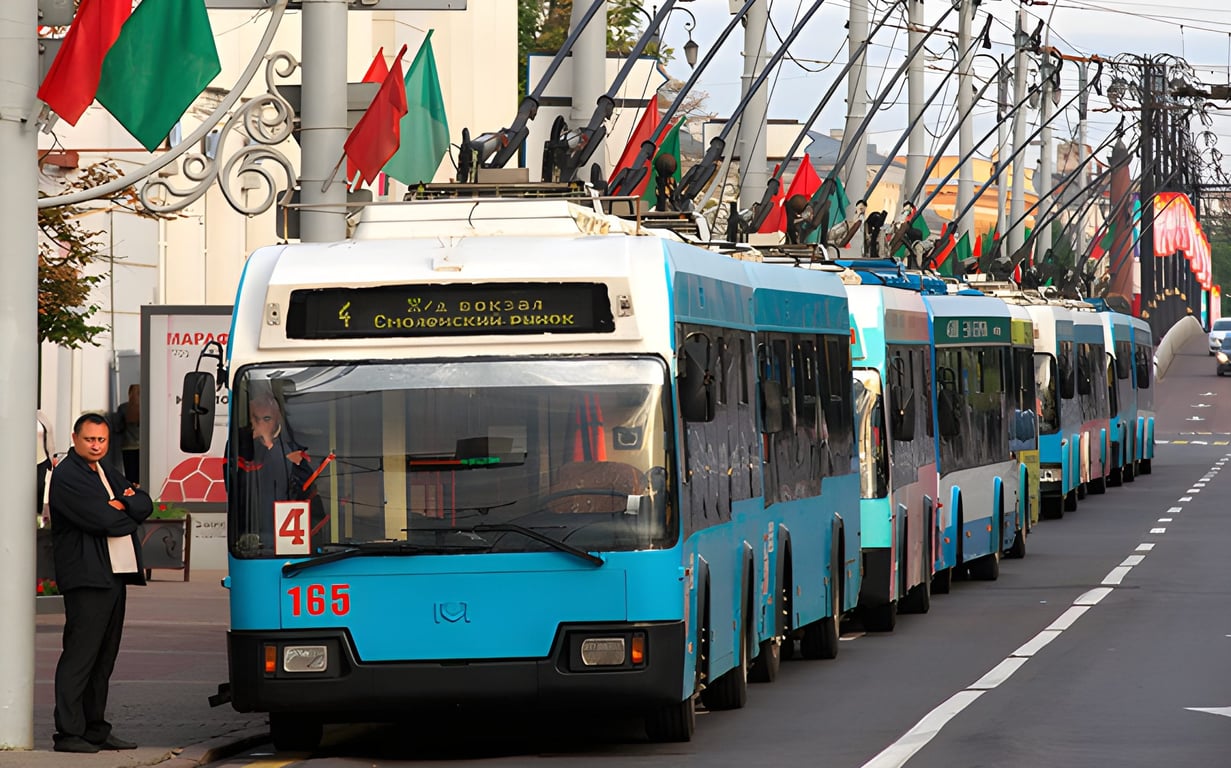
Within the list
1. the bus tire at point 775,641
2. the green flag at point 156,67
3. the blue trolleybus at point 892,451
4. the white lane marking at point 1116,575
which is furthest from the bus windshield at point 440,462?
the white lane marking at point 1116,575

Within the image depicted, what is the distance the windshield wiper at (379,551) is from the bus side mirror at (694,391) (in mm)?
1188

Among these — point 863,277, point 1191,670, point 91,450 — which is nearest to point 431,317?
point 91,450

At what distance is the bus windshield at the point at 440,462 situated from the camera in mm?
12453

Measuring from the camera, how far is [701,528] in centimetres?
1336

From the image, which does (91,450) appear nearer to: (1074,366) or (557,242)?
(557,242)

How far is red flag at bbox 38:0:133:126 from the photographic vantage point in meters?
14.8

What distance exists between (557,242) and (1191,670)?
6.07m

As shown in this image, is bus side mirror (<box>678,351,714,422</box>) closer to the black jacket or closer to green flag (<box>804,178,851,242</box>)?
the black jacket

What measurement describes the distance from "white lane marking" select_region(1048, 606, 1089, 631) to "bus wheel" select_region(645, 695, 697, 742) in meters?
7.69

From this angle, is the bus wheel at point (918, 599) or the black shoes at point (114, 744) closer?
the black shoes at point (114, 744)

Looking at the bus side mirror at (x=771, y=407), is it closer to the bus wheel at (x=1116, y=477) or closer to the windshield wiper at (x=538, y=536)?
the windshield wiper at (x=538, y=536)

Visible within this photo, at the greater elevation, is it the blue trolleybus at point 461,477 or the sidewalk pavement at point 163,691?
the blue trolleybus at point 461,477

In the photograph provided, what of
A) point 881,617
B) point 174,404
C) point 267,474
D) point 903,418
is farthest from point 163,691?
point 174,404

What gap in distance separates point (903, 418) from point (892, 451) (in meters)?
0.41
